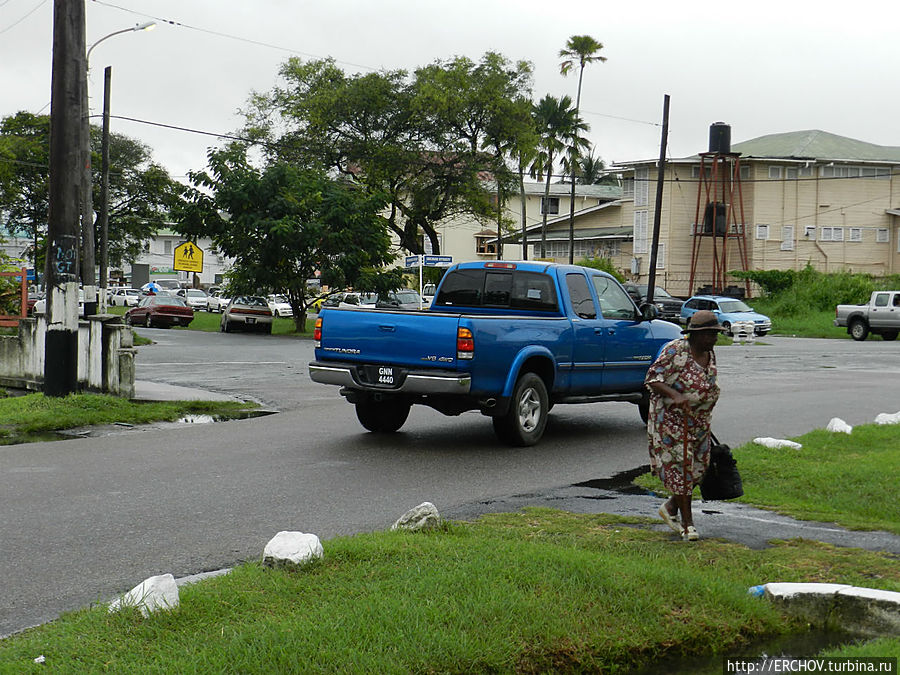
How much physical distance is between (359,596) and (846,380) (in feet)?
61.3

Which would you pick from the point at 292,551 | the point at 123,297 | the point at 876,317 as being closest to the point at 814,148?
the point at 876,317

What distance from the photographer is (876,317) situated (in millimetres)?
40625

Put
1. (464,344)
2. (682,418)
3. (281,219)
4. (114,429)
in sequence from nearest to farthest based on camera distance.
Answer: (682,418) < (464,344) < (114,429) < (281,219)

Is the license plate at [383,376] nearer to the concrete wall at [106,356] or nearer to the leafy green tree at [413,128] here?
the concrete wall at [106,356]

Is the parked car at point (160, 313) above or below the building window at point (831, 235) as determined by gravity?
below

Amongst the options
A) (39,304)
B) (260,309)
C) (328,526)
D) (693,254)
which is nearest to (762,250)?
(693,254)

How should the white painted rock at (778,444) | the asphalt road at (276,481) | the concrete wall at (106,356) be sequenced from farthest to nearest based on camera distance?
the concrete wall at (106,356)
the white painted rock at (778,444)
the asphalt road at (276,481)

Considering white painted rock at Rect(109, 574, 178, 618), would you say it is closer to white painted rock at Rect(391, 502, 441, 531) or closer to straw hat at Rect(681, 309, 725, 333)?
white painted rock at Rect(391, 502, 441, 531)

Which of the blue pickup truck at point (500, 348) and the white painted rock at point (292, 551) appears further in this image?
the blue pickup truck at point (500, 348)

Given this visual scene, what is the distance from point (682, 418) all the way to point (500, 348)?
4509 millimetres

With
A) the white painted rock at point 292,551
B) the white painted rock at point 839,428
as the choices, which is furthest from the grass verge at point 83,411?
the white painted rock at point 839,428

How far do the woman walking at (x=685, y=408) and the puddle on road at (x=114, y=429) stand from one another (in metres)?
7.85

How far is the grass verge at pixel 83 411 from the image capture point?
1325 cm

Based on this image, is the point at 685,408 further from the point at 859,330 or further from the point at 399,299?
the point at 399,299
